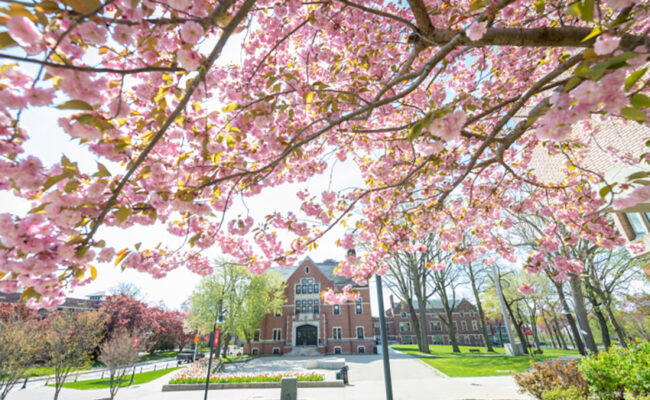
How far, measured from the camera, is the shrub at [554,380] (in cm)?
552

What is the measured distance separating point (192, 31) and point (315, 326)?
32.0 m

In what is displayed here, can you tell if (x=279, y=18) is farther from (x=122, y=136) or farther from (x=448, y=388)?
(x=448, y=388)

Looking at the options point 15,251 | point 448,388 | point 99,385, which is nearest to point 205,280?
point 99,385

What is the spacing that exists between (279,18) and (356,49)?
1327 millimetres

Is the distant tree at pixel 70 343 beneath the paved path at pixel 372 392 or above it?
above

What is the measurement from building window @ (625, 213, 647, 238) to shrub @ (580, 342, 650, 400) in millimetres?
4946

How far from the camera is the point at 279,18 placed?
4301 millimetres

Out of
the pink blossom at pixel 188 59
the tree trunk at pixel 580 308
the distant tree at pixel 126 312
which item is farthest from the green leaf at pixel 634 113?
the distant tree at pixel 126 312

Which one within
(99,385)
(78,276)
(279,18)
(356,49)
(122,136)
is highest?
(279,18)

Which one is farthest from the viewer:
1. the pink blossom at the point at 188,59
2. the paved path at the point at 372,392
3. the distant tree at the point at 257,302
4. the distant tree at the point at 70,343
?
the distant tree at the point at 257,302

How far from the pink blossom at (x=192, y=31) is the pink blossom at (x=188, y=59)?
0.11 metres

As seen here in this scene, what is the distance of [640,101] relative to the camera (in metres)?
1.49

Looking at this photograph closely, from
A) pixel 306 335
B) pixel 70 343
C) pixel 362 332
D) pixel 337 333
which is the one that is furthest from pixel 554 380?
pixel 306 335

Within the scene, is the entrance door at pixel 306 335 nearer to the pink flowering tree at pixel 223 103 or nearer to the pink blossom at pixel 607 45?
the pink flowering tree at pixel 223 103
